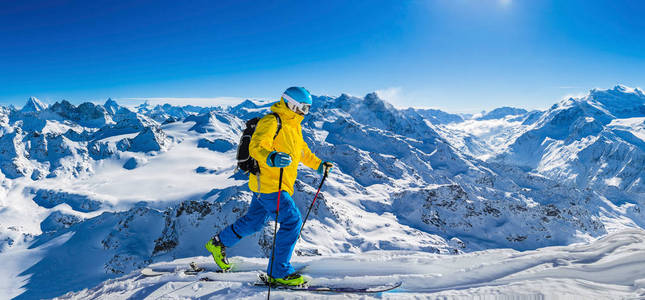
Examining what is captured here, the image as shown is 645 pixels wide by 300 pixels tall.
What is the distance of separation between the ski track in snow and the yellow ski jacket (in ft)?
5.84

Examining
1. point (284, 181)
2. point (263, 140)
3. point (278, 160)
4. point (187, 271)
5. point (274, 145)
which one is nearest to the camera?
point (278, 160)

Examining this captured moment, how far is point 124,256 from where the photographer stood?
105 ft

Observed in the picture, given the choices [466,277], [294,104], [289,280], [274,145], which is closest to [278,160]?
[274,145]

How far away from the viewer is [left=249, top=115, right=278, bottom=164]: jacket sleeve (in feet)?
16.1

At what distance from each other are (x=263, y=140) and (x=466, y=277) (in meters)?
3.98

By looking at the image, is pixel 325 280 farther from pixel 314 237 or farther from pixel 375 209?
pixel 375 209

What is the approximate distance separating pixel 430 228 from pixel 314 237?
5557 centimetres

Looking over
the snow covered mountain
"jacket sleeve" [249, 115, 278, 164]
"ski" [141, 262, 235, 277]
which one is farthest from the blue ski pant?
the snow covered mountain

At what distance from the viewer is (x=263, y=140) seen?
4918 millimetres

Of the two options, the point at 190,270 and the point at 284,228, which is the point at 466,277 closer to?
the point at 284,228

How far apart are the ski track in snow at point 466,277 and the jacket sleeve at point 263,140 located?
7.21ft

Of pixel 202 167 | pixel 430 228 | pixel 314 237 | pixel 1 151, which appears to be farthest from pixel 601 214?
pixel 1 151

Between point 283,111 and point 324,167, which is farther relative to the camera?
point 324,167

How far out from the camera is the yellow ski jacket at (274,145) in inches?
195
